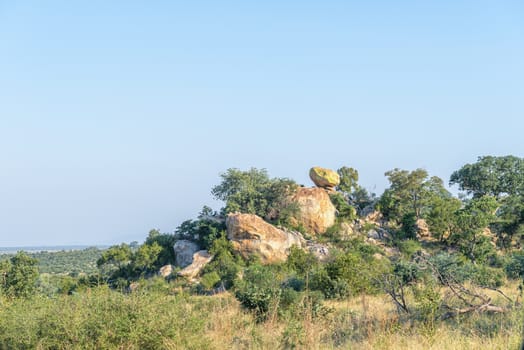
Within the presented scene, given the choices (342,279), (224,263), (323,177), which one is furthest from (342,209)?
(342,279)

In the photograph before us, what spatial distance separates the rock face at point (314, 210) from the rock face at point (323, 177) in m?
3.01

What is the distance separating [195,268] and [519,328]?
71.5ft

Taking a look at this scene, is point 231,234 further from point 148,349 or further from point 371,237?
point 148,349

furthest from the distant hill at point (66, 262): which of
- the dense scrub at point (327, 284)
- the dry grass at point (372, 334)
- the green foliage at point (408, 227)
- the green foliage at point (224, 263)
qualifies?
the dry grass at point (372, 334)

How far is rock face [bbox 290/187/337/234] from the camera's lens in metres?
32.2

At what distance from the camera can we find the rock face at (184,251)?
28.6 m

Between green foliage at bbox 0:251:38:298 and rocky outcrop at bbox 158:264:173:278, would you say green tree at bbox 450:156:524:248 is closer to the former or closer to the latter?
rocky outcrop at bbox 158:264:173:278

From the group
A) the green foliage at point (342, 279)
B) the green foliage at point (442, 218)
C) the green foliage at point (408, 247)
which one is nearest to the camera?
the green foliage at point (342, 279)

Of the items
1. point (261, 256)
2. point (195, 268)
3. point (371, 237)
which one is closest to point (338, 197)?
point (371, 237)

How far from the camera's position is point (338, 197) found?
35000 millimetres

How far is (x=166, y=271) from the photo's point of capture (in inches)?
1073

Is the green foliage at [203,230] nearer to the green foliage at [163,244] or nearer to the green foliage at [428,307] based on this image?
the green foliage at [163,244]

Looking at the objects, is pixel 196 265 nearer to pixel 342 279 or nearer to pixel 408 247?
pixel 408 247

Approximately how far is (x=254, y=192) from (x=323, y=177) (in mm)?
6057
